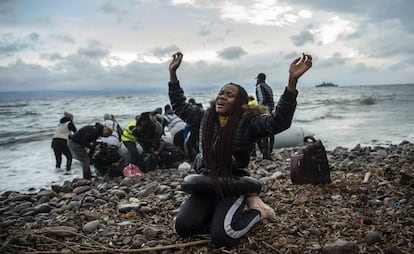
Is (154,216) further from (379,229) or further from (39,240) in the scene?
(379,229)

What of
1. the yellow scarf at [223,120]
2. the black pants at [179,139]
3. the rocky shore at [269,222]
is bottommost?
the rocky shore at [269,222]

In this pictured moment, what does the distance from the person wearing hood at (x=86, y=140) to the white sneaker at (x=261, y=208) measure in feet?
17.7

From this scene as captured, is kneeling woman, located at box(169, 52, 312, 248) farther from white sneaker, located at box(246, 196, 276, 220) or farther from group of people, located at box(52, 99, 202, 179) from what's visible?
group of people, located at box(52, 99, 202, 179)

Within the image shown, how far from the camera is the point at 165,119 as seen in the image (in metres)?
10.6

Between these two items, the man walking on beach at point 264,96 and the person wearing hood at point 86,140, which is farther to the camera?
the man walking on beach at point 264,96

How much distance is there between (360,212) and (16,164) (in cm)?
1053

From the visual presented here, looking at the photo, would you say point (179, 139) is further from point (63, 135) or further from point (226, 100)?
point (226, 100)

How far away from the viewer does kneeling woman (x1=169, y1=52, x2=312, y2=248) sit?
3555mm

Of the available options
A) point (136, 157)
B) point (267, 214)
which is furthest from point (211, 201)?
point (136, 157)

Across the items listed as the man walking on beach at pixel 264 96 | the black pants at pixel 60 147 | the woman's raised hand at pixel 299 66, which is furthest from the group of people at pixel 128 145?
the woman's raised hand at pixel 299 66

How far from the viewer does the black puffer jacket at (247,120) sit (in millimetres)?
3354

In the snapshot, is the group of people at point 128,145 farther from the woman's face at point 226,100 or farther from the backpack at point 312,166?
the woman's face at point 226,100

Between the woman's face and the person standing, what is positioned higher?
the woman's face

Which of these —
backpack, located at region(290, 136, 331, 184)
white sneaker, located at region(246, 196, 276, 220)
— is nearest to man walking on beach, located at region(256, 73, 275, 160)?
backpack, located at region(290, 136, 331, 184)
